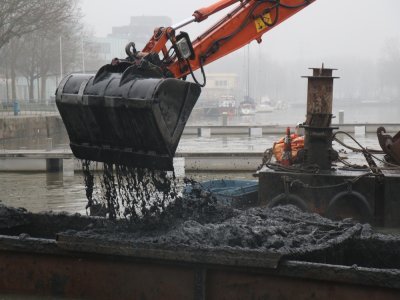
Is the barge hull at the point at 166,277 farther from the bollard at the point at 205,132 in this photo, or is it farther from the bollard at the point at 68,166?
the bollard at the point at 205,132

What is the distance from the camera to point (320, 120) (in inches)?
436

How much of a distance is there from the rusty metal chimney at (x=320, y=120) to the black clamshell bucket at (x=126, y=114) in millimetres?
4545

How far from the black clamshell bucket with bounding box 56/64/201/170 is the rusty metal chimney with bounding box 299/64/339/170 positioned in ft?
14.9

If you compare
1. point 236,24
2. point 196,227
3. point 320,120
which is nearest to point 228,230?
point 196,227

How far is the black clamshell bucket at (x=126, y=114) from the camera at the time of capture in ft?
21.6

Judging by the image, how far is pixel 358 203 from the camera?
10.7m

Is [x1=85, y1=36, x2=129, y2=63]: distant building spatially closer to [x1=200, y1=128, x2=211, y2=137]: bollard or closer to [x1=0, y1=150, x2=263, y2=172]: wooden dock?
[x1=200, y1=128, x2=211, y2=137]: bollard

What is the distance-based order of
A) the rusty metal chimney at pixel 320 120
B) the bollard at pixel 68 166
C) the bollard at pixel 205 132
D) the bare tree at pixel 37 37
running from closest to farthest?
the rusty metal chimney at pixel 320 120
the bollard at pixel 68 166
the bollard at pixel 205 132
the bare tree at pixel 37 37

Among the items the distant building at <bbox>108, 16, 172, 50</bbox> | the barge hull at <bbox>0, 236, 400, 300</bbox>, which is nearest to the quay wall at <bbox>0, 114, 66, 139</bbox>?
the barge hull at <bbox>0, 236, 400, 300</bbox>

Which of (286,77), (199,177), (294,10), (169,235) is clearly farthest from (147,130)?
(286,77)

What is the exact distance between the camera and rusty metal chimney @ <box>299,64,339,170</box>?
1107 cm

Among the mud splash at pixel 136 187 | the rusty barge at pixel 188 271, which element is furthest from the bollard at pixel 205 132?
the rusty barge at pixel 188 271

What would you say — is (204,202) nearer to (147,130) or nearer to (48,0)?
(147,130)

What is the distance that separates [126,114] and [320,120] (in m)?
5.20
